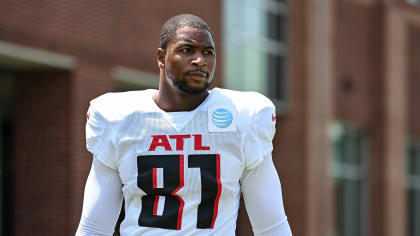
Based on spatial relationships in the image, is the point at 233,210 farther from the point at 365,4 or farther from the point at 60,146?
the point at 365,4

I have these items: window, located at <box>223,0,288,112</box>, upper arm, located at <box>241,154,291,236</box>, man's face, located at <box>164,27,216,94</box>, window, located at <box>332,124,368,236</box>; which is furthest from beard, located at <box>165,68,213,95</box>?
window, located at <box>332,124,368,236</box>

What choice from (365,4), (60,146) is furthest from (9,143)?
(365,4)

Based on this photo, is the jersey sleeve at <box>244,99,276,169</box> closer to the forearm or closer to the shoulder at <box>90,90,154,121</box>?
the shoulder at <box>90,90,154,121</box>

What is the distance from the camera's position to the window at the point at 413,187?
22.1m

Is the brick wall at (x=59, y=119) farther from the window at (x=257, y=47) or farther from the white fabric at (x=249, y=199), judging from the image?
the white fabric at (x=249, y=199)

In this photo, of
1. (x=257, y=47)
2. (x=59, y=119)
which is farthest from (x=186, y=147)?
(x=257, y=47)

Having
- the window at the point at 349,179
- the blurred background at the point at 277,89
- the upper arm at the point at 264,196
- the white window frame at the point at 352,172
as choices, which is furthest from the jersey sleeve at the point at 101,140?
the window at the point at 349,179

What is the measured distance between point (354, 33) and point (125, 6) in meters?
Answer: 8.33

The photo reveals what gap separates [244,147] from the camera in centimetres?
381

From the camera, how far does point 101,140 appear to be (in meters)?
3.87

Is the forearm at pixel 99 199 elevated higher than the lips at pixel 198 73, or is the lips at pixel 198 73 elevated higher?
the lips at pixel 198 73

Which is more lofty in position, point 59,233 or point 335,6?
point 335,6

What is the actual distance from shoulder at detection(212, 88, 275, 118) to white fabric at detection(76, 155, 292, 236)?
0.20 meters

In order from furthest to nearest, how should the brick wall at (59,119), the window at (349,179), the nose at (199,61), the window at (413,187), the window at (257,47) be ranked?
the window at (413,187), the window at (349,179), the window at (257,47), the brick wall at (59,119), the nose at (199,61)
